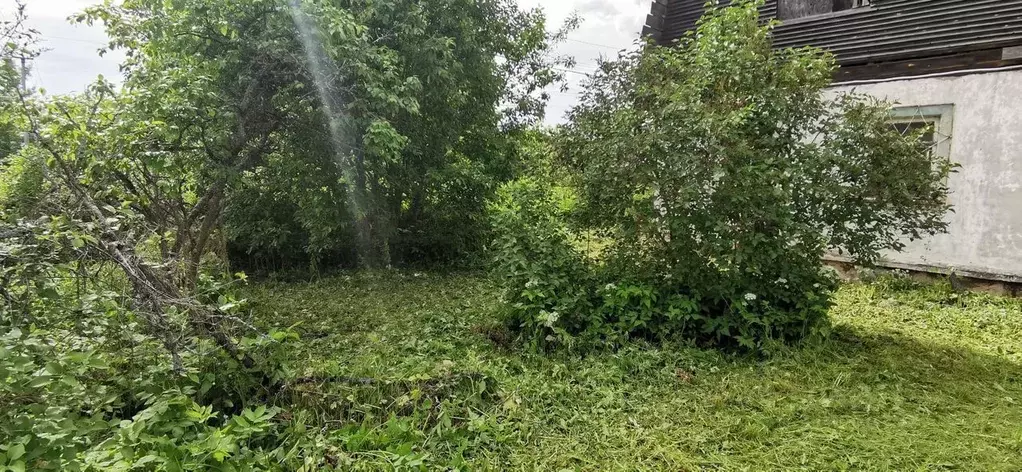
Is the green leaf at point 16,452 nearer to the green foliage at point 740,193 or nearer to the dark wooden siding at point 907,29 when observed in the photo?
the green foliage at point 740,193

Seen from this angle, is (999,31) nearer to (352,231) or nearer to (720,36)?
(720,36)

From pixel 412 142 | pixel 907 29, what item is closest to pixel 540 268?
pixel 412 142

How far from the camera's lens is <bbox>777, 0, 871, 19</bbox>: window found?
302 inches

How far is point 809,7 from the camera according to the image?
25.7ft

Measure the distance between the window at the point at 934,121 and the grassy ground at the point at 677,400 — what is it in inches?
83.7

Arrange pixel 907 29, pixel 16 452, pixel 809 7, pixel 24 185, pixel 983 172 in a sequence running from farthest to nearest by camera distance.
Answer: pixel 809 7
pixel 907 29
pixel 983 172
pixel 24 185
pixel 16 452

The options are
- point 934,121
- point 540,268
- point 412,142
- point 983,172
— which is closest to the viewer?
point 540,268

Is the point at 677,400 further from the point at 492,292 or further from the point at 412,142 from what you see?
the point at 412,142

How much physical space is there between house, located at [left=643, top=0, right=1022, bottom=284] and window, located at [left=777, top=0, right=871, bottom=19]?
48 cm

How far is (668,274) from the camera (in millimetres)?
4809

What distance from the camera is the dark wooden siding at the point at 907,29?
6.05 metres

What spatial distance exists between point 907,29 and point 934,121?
1366 mm

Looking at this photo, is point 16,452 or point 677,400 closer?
point 16,452

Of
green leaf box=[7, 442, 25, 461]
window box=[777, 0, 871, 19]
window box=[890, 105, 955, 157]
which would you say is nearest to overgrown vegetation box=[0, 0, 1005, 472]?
green leaf box=[7, 442, 25, 461]
